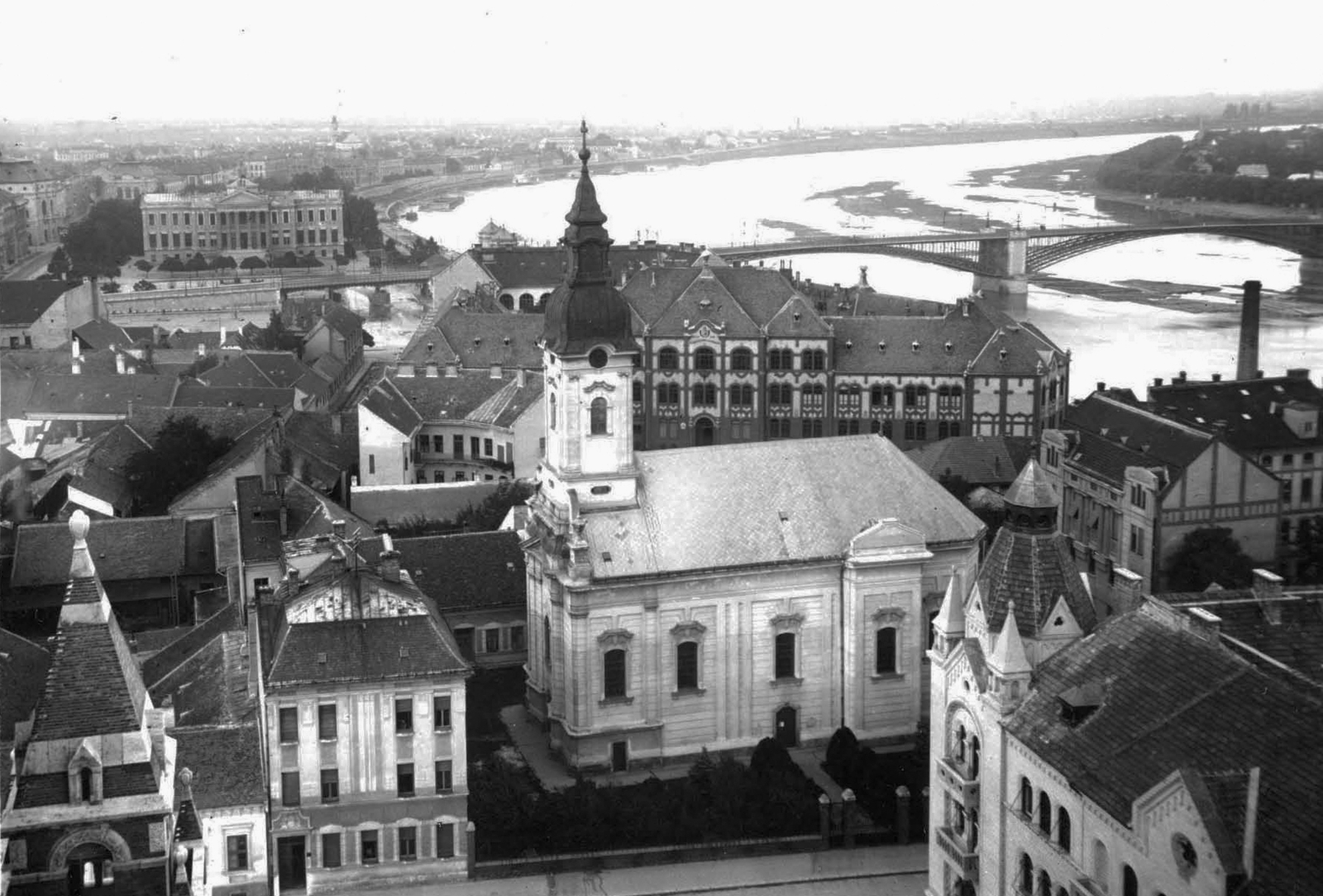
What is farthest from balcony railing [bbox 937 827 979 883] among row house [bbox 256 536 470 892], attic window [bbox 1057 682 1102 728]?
row house [bbox 256 536 470 892]

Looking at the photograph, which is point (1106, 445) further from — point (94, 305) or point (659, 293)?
point (94, 305)

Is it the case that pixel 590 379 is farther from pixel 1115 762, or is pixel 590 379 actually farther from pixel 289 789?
pixel 1115 762

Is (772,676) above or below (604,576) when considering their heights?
below

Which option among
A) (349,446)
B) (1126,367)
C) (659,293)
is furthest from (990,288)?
(349,446)

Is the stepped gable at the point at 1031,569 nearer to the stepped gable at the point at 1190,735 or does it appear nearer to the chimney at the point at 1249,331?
the stepped gable at the point at 1190,735

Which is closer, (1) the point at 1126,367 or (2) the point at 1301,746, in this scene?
(2) the point at 1301,746

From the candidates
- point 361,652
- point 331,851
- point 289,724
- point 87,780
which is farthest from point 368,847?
point 87,780
